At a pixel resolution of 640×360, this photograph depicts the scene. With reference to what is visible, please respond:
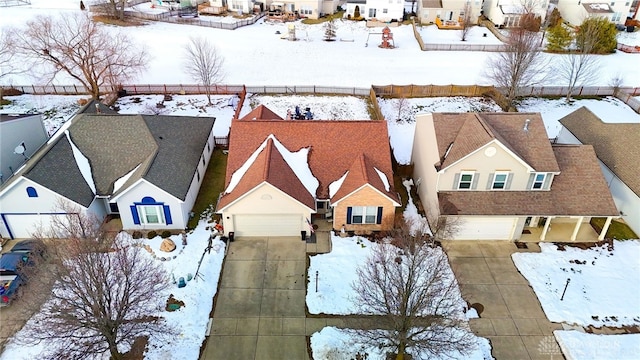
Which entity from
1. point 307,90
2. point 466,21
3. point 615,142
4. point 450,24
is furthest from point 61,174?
point 450,24

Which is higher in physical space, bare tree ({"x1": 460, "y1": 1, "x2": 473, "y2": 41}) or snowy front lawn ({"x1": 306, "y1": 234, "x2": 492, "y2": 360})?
bare tree ({"x1": 460, "y1": 1, "x2": 473, "y2": 41})

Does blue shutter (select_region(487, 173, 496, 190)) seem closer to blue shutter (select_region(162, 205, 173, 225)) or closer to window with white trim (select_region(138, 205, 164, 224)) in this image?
blue shutter (select_region(162, 205, 173, 225))

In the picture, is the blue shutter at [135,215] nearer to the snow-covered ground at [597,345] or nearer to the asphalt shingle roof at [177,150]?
the asphalt shingle roof at [177,150]

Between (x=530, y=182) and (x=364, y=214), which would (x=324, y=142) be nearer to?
(x=364, y=214)

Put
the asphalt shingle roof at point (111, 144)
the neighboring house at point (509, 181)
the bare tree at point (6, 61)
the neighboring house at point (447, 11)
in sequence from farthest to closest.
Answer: the neighboring house at point (447, 11)
the bare tree at point (6, 61)
the asphalt shingle roof at point (111, 144)
the neighboring house at point (509, 181)

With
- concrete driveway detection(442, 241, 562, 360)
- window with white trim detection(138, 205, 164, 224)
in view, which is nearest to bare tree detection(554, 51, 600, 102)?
concrete driveway detection(442, 241, 562, 360)

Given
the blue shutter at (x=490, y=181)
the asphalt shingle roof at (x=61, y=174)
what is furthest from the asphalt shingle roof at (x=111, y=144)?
the blue shutter at (x=490, y=181)

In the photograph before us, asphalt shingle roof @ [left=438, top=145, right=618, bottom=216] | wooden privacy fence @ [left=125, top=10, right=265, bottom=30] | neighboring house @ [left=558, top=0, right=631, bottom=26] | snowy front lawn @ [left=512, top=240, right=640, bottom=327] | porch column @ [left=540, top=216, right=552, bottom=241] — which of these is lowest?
snowy front lawn @ [left=512, top=240, right=640, bottom=327]
